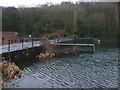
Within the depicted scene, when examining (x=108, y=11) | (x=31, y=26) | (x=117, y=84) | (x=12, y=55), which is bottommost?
(x=117, y=84)

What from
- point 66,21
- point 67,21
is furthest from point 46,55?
point 66,21

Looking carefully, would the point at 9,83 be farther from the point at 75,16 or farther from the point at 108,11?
the point at 108,11

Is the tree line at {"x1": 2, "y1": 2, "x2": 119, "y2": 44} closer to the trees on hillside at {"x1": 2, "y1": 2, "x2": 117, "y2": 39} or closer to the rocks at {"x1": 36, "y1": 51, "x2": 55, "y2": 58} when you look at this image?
the trees on hillside at {"x1": 2, "y1": 2, "x2": 117, "y2": 39}

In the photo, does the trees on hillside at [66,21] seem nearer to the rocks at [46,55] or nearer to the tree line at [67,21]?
the tree line at [67,21]

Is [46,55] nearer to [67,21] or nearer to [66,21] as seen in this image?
[67,21]

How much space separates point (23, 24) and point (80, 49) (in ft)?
78.3

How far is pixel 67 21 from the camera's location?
5516cm

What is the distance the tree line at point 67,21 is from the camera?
53562 millimetres

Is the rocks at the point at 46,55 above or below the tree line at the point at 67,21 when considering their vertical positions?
below

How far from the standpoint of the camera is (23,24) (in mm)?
55312

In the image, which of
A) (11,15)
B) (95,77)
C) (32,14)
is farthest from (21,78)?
(32,14)

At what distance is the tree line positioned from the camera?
53562mm

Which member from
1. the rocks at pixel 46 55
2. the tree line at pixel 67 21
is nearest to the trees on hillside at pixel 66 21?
the tree line at pixel 67 21

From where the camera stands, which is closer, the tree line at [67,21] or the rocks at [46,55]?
the rocks at [46,55]
